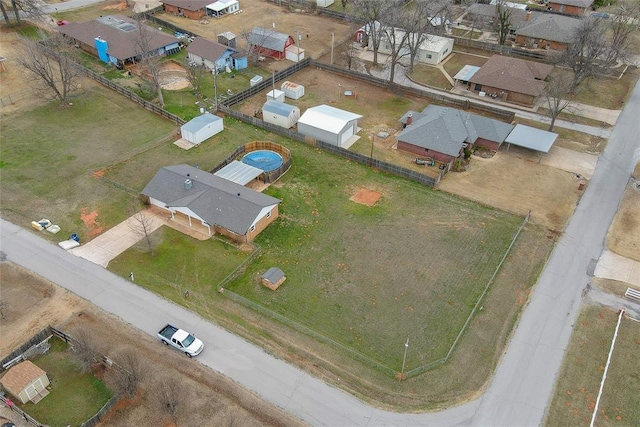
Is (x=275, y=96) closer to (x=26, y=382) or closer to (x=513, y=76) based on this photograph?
(x=513, y=76)

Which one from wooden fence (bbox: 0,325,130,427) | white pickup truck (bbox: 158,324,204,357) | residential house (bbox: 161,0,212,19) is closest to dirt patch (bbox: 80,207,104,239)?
wooden fence (bbox: 0,325,130,427)

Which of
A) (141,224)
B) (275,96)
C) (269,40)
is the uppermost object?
(269,40)

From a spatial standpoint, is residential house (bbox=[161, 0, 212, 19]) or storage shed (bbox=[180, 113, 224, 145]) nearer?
storage shed (bbox=[180, 113, 224, 145])

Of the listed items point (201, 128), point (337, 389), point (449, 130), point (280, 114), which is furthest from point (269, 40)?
point (337, 389)

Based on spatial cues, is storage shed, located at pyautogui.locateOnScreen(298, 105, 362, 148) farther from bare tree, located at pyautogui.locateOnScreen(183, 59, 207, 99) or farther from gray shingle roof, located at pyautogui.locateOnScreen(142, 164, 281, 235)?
bare tree, located at pyautogui.locateOnScreen(183, 59, 207, 99)

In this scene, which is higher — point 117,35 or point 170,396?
point 117,35

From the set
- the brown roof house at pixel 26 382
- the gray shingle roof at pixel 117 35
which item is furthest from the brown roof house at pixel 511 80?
the brown roof house at pixel 26 382
